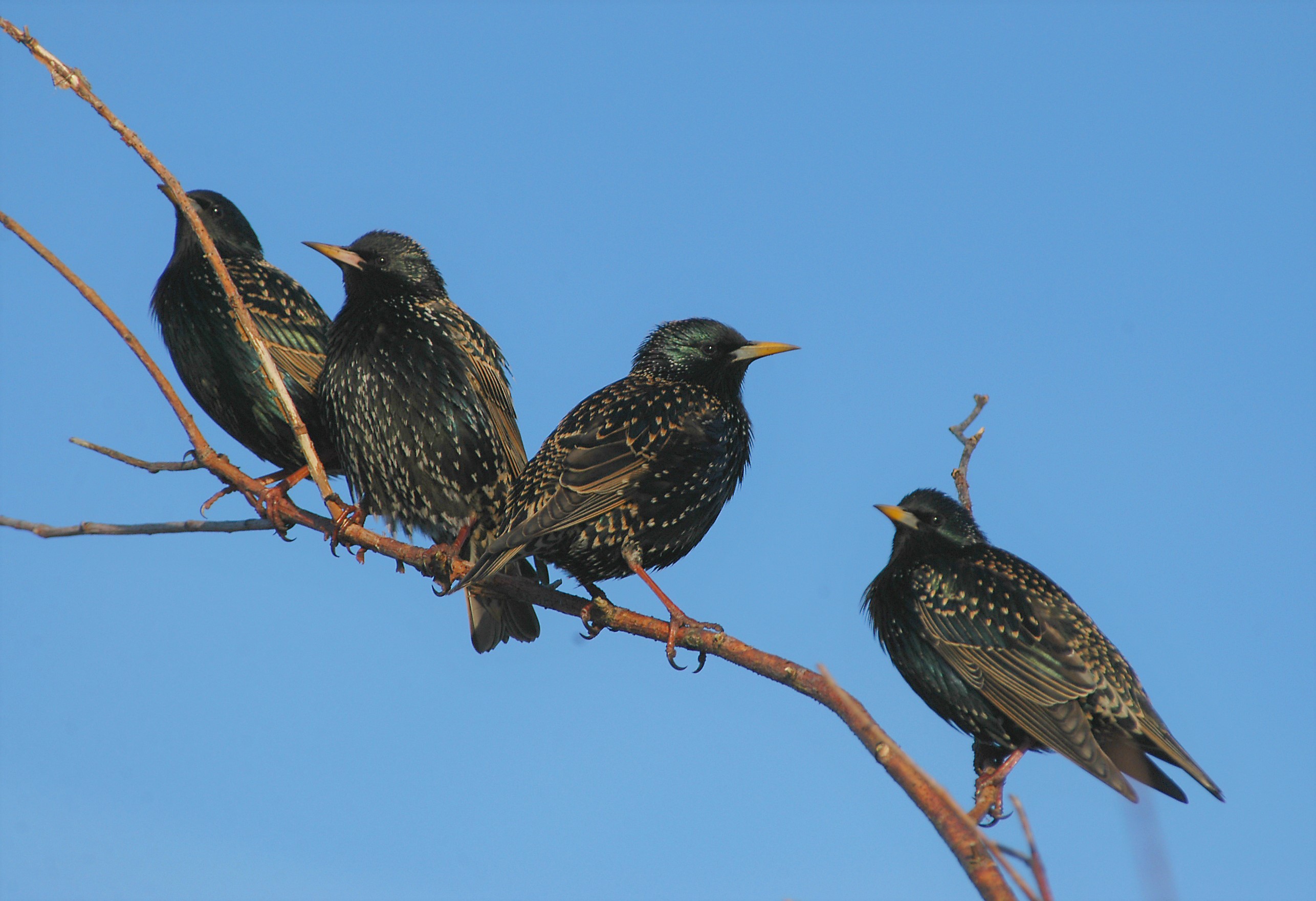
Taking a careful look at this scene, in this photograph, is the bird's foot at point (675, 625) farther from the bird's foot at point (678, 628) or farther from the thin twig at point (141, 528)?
the thin twig at point (141, 528)

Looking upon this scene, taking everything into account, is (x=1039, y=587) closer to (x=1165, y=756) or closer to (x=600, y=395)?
(x=1165, y=756)

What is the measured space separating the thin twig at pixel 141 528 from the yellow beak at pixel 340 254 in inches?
51.6

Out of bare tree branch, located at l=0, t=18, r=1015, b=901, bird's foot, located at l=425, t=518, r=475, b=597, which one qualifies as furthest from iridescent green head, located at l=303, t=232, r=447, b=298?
bird's foot, located at l=425, t=518, r=475, b=597

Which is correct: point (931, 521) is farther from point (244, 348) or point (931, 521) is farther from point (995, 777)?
point (244, 348)

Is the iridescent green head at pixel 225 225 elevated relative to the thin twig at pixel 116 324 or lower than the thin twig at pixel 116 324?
elevated

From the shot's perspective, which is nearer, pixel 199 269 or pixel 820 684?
pixel 820 684

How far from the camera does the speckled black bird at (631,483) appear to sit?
4.38 meters

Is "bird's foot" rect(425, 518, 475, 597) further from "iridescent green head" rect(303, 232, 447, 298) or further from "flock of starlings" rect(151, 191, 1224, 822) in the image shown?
"iridescent green head" rect(303, 232, 447, 298)

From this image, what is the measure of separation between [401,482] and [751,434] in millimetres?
1522

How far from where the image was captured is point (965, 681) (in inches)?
198

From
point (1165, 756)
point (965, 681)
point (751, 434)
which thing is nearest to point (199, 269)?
point (751, 434)

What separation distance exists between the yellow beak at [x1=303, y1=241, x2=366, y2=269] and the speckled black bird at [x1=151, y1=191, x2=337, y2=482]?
0.58 m

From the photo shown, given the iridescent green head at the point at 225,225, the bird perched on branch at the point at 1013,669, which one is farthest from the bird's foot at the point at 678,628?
the iridescent green head at the point at 225,225

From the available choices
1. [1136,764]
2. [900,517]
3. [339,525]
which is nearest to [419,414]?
[339,525]
